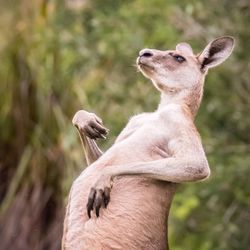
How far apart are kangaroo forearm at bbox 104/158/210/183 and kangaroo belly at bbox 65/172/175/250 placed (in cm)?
11

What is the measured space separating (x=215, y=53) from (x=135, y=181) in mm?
970

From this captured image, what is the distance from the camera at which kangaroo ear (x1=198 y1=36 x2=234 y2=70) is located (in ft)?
20.1

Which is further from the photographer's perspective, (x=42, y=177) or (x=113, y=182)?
(x=42, y=177)

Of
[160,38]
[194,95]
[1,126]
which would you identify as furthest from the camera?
[1,126]

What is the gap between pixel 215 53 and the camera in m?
6.16

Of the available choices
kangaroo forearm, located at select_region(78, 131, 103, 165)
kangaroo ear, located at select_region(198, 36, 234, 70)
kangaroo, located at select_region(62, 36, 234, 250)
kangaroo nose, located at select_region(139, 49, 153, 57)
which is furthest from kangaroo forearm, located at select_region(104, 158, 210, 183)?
kangaroo ear, located at select_region(198, 36, 234, 70)

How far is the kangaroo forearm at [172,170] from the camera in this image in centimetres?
531

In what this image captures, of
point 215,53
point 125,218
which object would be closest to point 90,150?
point 125,218

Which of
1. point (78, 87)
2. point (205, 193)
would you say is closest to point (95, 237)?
point (205, 193)

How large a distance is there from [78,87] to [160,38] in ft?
4.47

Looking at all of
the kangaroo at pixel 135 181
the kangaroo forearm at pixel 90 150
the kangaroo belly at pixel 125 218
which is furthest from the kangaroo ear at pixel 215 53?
the kangaroo belly at pixel 125 218

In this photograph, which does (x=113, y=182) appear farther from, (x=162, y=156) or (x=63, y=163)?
(x=63, y=163)

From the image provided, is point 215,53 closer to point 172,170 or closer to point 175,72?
point 175,72

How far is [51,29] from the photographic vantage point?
14.2m
